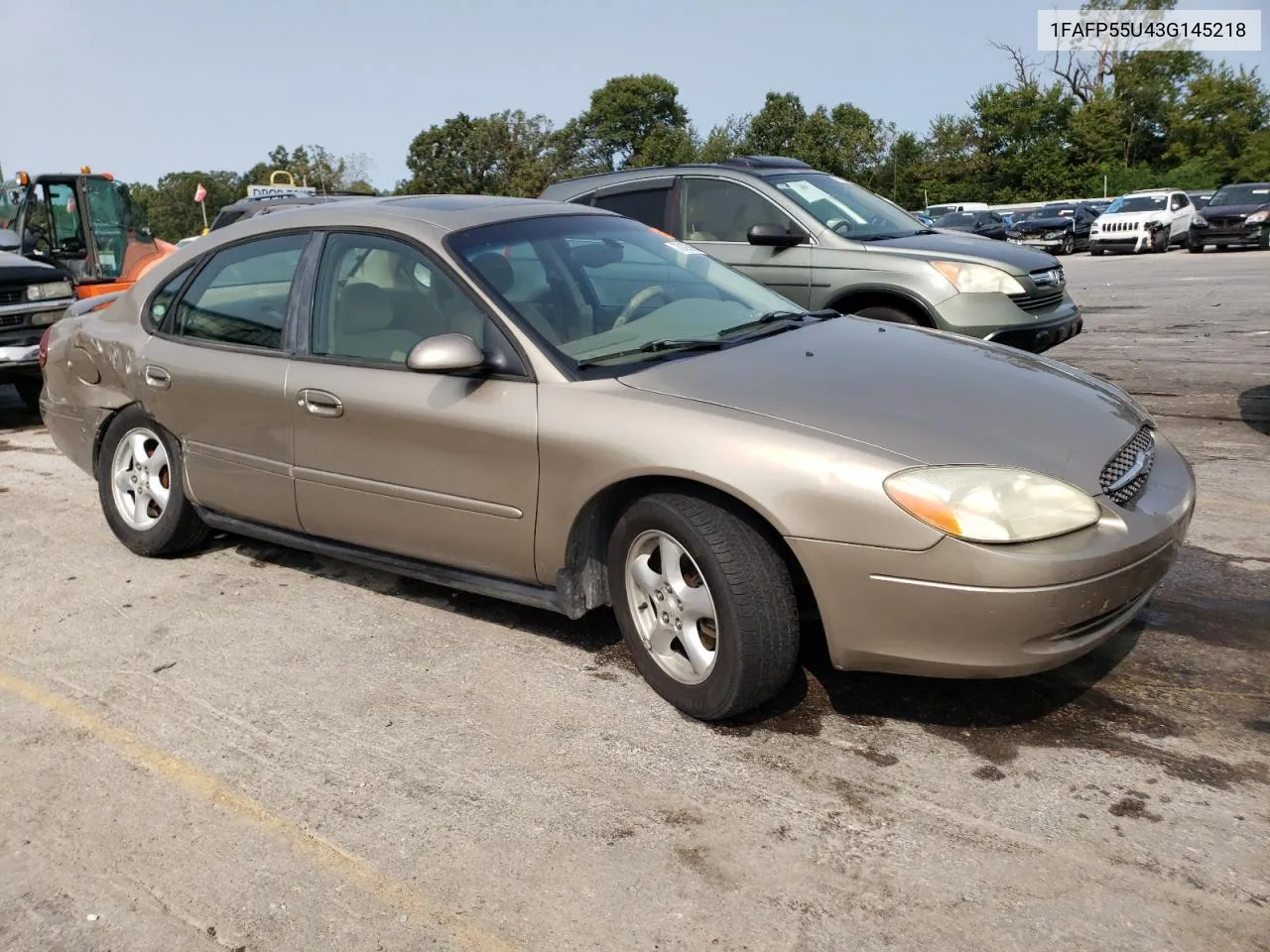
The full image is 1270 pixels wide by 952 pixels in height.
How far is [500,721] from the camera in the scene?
11.6 ft

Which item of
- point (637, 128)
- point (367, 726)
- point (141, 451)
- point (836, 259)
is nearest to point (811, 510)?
point (367, 726)

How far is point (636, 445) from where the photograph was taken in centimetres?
338

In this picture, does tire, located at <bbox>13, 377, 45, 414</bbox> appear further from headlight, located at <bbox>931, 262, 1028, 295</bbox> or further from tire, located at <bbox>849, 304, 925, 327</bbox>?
headlight, located at <bbox>931, 262, 1028, 295</bbox>

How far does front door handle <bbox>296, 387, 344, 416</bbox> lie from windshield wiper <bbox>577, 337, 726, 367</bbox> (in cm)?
104

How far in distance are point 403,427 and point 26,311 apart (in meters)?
7.08

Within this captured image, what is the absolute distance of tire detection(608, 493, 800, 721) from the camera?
125 inches

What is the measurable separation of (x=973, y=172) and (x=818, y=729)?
55.8 m

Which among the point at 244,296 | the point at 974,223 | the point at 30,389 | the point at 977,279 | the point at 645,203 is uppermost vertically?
the point at 645,203

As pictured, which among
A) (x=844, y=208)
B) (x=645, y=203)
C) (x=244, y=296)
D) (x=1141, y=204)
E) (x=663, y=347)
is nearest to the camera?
(x=663, y=347)

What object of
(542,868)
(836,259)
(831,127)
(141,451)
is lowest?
(542,868)

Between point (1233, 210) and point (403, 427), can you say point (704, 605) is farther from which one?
point (1233, 210)

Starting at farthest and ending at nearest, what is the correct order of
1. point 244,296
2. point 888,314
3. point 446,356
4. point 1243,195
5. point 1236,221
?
point 1243,195, point 1236,221, point 888,314, point 244,296, point 446,356

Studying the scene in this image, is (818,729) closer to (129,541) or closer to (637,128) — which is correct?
(129,541)

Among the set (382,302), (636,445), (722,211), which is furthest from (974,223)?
(636,445)
